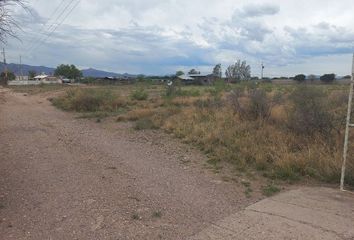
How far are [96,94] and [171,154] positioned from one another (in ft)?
54.6

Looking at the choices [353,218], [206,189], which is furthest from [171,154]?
[353,218]

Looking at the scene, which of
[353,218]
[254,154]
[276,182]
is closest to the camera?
[353,218]

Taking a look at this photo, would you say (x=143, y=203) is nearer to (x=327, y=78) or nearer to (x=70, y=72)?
(x=327, y=78)

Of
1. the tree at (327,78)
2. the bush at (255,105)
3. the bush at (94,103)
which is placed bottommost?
the bush at (94,103)

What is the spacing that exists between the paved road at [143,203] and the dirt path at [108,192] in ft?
0.04

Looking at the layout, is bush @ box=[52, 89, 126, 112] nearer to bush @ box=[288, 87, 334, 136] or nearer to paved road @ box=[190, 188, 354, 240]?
bush @ box=[288, 87, 334, 136]

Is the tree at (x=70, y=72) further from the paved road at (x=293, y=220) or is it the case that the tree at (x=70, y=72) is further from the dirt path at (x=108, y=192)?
the paved road at (x=293, y=220)

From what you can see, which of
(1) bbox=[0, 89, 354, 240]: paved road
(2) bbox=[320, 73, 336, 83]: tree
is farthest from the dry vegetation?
(2) bbox=[320, 73, 336, 83]: tree

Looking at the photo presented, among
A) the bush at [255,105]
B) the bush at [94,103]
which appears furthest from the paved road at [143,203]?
the bush at [94,103]

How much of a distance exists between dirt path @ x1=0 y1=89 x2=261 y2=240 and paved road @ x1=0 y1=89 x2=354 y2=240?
0.5 inches

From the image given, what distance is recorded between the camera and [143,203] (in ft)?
22.1

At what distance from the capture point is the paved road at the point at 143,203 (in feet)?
18.2

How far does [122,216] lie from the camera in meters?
6.14

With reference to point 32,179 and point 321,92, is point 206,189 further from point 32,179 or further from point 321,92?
point 321,92
